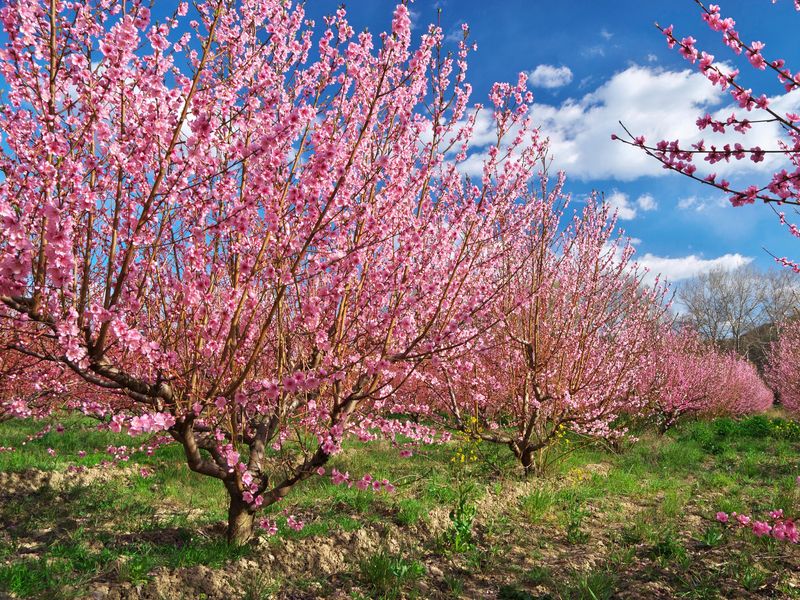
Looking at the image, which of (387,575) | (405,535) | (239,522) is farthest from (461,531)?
(239,522)

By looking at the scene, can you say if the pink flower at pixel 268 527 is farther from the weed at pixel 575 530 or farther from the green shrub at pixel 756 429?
the green shrub at pixel 756 429

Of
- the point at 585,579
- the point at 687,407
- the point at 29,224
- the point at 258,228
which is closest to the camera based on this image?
the point at 29,224

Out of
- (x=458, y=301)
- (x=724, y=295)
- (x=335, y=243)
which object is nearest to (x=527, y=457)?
(x=458, y=301)

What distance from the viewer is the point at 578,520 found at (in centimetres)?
566

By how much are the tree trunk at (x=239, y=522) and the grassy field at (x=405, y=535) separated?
0.13 m

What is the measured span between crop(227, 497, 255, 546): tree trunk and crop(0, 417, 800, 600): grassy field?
0.13 m

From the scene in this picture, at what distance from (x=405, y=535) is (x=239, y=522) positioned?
1656mm

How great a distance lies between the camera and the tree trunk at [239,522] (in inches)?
180

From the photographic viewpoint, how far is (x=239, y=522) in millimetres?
4629

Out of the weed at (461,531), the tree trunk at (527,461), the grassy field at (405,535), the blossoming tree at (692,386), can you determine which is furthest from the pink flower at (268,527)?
the blossoming tree at (692,386)

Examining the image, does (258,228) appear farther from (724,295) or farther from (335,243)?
(724,295)

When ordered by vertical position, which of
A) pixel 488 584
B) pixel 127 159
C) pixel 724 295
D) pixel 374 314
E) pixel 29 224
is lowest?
pixel 488 584

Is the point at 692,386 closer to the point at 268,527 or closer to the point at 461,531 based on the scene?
the point at 461,531

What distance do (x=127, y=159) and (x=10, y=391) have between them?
21.0ft
